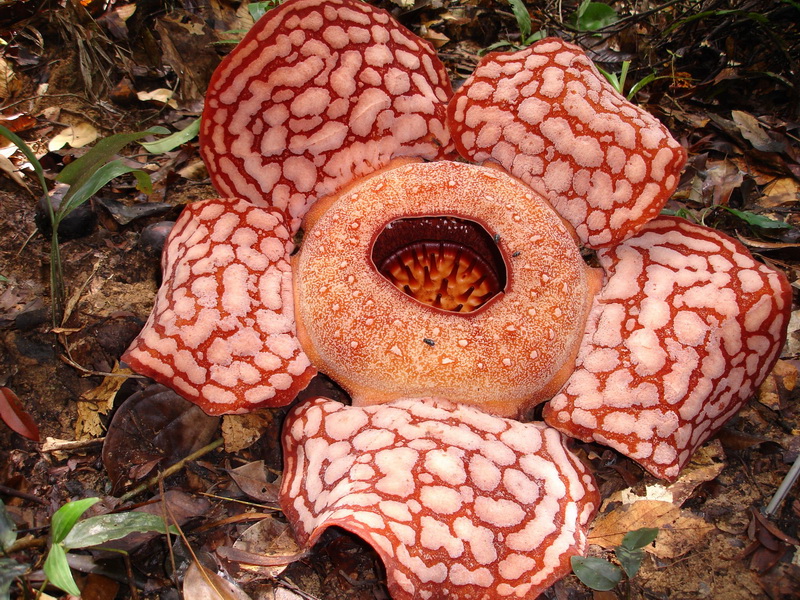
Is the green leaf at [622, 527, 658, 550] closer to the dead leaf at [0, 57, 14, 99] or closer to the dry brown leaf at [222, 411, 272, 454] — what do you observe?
the dry brown leaf at [222, 411, 272, 454]

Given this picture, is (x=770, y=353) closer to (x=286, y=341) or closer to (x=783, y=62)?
(x=286, y=341)

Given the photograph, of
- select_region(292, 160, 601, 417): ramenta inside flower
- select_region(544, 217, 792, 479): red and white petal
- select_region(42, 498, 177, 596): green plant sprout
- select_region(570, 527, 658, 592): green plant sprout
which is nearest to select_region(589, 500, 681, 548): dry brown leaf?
select_region(570, 527, 658, 592): green plant sprout

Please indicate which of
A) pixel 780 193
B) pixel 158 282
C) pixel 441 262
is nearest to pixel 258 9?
pixel 158 282

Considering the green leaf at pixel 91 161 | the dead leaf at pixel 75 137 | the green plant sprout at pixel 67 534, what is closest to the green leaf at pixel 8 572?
the green plant sprout at pixel 67 534

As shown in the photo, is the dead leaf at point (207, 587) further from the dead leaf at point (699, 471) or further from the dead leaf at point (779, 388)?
the dead leaf at point (779, 388)

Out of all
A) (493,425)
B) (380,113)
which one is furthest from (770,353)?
(380,113)
